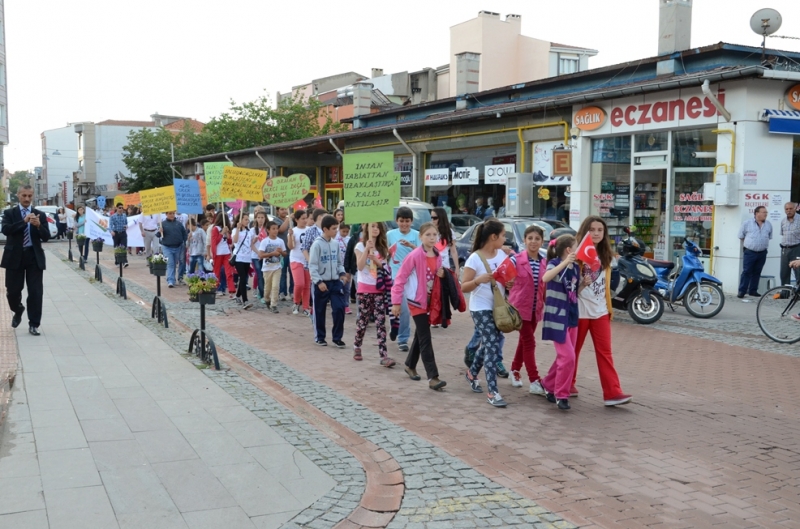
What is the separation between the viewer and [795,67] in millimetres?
16266

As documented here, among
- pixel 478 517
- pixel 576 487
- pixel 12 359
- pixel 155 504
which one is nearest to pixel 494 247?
pixel 576 487

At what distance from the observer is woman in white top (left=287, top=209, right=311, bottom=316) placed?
485 inches

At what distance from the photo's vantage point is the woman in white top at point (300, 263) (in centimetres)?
1232

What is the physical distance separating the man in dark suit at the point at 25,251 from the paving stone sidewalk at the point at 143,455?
1.71 meters

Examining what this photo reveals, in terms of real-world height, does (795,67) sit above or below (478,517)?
above

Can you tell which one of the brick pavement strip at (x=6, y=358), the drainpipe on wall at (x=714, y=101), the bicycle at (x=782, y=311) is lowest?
the brick pavement strip at (x=6, y=358)

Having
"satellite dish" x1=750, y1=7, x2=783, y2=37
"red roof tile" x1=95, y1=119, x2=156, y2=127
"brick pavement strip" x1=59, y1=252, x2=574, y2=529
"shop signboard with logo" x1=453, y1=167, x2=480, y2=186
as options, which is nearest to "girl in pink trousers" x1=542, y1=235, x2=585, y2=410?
"brick pavement strip" x1=59, y1=252, x2=574, y2=529

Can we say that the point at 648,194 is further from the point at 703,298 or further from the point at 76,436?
→ the point at 76,436

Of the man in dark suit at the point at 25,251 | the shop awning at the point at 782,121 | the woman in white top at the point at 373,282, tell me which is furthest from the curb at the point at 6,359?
the shop awning at the point at 782,121

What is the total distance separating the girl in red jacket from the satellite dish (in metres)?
11.7

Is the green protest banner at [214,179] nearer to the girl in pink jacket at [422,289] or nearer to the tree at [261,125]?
the girl in pink jacket at [422,289]

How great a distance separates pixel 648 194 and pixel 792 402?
11178 millimetres

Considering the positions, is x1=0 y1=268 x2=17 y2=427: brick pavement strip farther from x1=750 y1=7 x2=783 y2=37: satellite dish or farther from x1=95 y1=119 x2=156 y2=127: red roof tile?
x1=95 y1=119 x2=156 y2=127: red roof tile

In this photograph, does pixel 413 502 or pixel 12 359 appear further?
pixel 12 359
